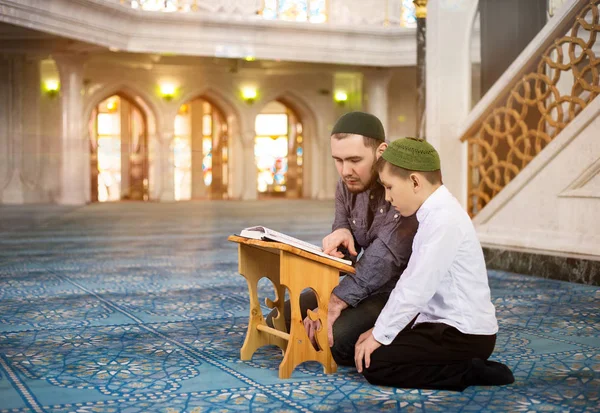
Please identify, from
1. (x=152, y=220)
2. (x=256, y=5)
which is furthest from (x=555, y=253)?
(x=256, y=5)

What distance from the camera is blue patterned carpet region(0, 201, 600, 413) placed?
258 cm

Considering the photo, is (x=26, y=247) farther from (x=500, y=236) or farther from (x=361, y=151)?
(x=361, y=151)

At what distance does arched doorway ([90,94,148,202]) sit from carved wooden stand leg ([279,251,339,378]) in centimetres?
1809

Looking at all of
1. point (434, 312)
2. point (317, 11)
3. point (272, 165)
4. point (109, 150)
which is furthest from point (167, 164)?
point (434, 312)

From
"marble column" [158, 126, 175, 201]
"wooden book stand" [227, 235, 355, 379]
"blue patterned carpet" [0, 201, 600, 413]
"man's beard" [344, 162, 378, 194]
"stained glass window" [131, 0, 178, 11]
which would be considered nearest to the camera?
"blue patterned carpet" [0, 201, 600, 413]

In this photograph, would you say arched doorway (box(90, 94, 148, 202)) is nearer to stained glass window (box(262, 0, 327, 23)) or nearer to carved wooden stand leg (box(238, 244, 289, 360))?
stained glass window (box(262, 0, 327, 23))

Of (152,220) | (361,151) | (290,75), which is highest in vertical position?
(290,75)

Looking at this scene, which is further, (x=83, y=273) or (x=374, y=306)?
(x=83, y=273)

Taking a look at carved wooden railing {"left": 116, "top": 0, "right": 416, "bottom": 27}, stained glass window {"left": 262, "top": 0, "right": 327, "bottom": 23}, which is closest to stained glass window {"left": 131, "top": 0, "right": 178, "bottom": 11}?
carved wooden railing {"left": 116, "top": 0, "right": 416, "bottom": 27}

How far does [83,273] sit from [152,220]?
6.59 metres

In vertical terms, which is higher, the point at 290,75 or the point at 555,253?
the point at 290,75

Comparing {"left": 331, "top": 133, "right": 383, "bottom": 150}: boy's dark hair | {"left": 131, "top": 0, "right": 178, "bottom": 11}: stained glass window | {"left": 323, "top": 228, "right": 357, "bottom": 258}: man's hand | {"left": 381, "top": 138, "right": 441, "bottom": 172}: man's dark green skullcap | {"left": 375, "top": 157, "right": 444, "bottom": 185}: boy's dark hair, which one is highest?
{"left": 131, "top": 0, "right": 178, "bottom": 11}: stained glass window

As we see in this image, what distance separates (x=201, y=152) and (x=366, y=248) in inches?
760

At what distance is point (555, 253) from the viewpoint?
5711 mm
